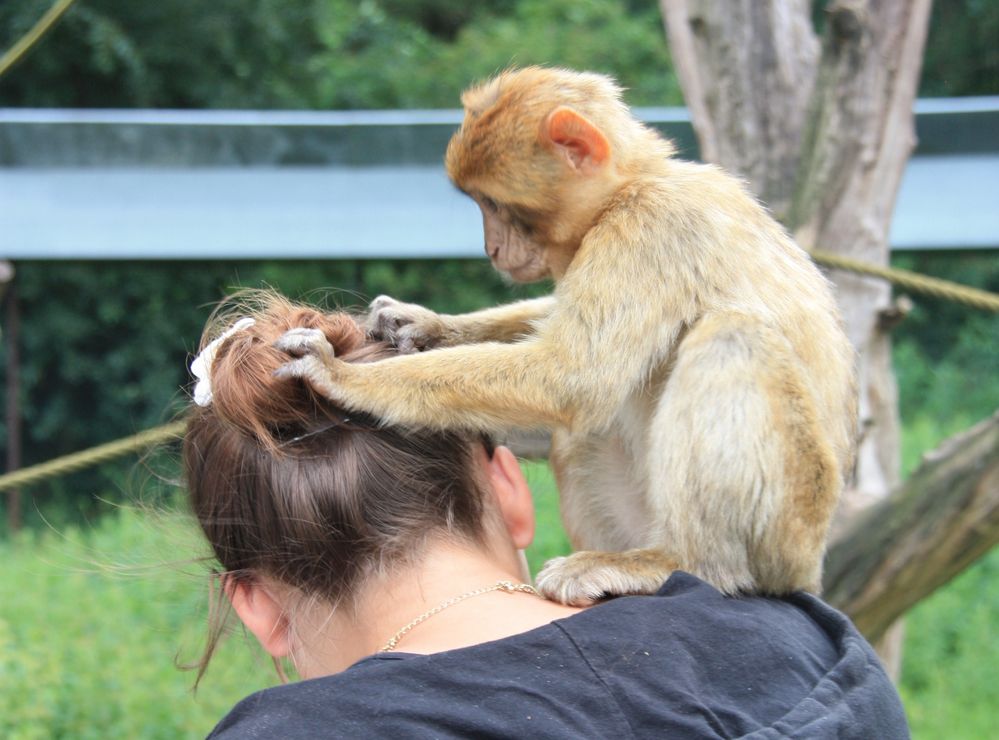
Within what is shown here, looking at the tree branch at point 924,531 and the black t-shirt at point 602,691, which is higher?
the black t-shirt at point 602,691

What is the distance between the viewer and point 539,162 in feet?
8.82

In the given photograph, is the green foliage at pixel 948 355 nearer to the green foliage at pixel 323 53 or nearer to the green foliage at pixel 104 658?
the green foliage at pixel 323 53

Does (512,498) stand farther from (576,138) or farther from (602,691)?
(576,138)

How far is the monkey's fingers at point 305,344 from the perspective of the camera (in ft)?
6.37

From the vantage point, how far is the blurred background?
15.9 ft

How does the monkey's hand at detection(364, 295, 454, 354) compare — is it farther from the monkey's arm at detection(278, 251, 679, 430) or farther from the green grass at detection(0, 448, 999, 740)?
the green grass at detection(0, 448, 999, 740)

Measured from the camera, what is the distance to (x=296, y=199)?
5.98 m

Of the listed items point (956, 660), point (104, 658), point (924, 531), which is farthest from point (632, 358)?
point (956, 660)

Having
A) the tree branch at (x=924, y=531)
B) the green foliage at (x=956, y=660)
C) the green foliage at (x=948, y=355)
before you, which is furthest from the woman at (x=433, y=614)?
the green foliage at (x=948, y=355)

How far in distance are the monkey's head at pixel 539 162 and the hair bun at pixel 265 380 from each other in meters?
0.70

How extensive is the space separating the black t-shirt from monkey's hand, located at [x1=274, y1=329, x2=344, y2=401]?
538mm

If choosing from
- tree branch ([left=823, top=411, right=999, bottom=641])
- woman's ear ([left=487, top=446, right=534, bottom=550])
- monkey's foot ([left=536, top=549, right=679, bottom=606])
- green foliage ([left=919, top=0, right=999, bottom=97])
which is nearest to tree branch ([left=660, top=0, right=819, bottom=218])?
tree branch ([left=823, top=411, right=999, bottom=641])

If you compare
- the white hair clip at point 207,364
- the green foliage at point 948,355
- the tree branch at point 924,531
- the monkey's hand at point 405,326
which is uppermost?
the white hair clip at point 207,364

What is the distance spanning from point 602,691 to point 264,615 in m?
0.68
